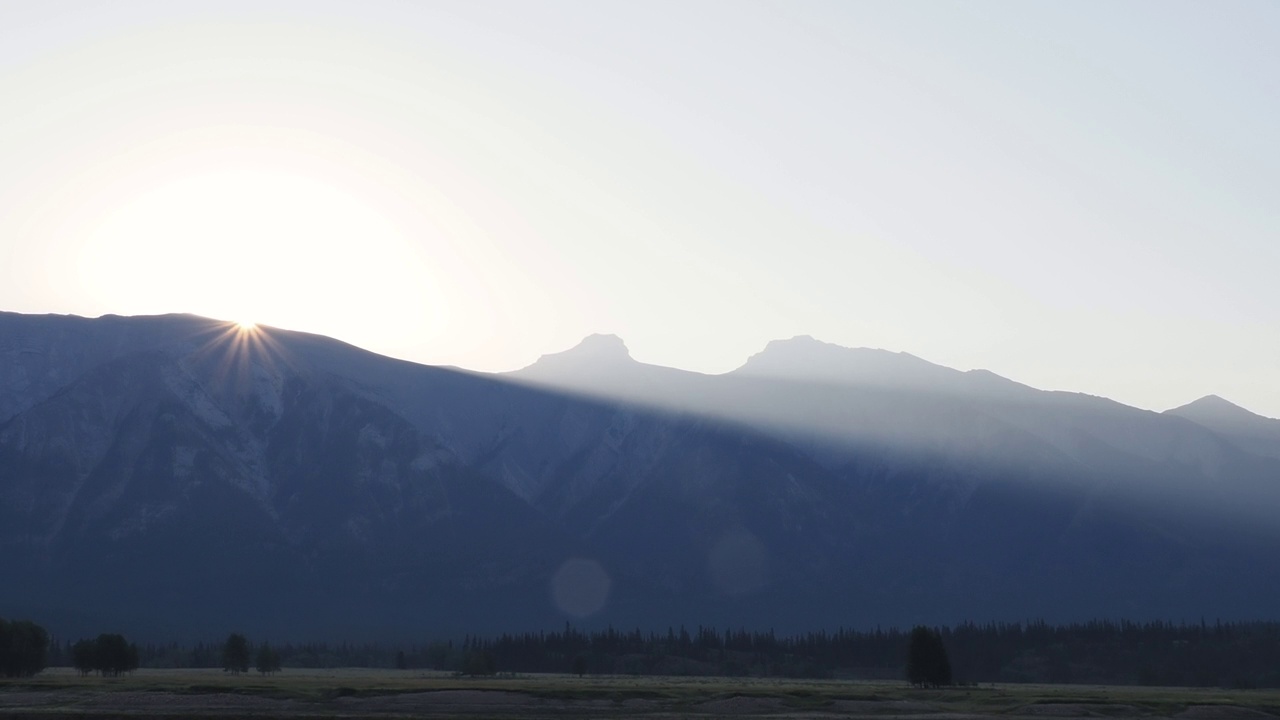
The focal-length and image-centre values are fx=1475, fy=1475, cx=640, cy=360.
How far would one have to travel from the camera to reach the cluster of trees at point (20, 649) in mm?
167500

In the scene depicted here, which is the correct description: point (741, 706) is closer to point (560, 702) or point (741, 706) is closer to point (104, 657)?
point (560, 702)

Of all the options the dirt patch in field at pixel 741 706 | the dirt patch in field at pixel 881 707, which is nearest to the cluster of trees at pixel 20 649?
the dirt patch in field at pixel 741 706

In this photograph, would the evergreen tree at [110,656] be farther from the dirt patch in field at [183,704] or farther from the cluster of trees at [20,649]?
the dirt patch in field at [183,704]

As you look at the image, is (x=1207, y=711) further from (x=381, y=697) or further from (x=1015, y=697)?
(x=381, y=697)

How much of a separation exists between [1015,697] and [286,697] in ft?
240

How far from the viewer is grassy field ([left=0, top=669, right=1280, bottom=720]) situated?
419 feet

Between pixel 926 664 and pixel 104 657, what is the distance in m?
103

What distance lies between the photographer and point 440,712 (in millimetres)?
128125

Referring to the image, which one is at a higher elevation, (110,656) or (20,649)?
(20,649)

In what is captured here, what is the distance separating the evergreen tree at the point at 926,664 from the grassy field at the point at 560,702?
1161 cm

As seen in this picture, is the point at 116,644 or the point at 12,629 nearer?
the point at 12,629

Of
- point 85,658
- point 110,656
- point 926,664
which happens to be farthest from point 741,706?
point 85,658

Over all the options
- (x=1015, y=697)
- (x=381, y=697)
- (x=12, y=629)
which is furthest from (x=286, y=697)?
(x=1015, y=697)

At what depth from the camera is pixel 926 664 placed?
174750mm
